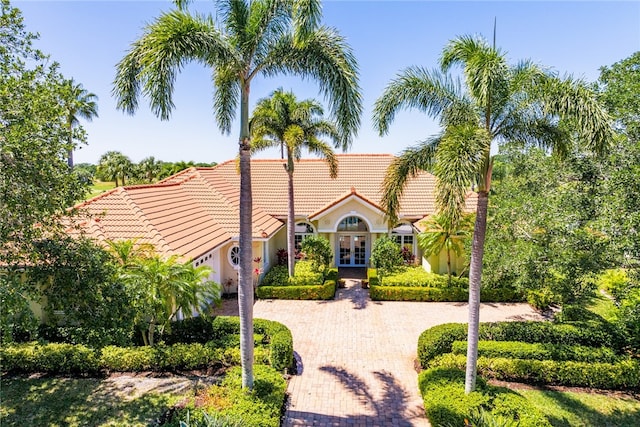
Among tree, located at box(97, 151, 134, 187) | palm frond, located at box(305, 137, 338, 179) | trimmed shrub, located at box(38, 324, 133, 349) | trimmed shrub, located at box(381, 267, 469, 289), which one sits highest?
tree, located at box(97, 151, 134, 187)

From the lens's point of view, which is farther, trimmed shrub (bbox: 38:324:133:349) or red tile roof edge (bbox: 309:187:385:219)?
red tile roof edge (bbox: 309:187:385:219)

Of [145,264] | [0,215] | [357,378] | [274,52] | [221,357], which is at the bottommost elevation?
[357,378]

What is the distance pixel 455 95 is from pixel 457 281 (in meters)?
12.1

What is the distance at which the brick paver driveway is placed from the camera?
9750mm

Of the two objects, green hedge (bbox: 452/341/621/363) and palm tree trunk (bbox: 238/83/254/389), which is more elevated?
palm tree trunk (bbox: 238/83/254/389)

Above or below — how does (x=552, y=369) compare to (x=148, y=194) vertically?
below

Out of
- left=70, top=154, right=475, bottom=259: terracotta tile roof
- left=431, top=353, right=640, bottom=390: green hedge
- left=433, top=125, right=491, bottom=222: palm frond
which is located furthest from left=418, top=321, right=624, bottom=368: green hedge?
left=70, top=154, right=475, bottom=259: terracotta tile roof

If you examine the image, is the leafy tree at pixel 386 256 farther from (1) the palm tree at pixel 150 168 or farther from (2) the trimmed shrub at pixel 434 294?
(1) the palm tree at pixel 150 168

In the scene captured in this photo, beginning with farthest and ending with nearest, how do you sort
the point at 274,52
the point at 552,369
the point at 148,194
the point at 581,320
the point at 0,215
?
1. the point at 148,194
2. the point at 581,320
3. the point at 552,369
4. the point at 274,52
5. the point at 0,215

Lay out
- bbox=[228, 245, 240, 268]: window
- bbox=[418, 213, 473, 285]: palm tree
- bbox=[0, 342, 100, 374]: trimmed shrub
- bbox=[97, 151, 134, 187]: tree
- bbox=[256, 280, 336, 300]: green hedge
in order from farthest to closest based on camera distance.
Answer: bbox=[97, 151, 134, 187]: tree → bbox=[228, 245, 240, 268]: window → bbox=[418, 213, 473, 285]: palm tree → bbox=[256, 280, 336, 300]: green hedge → bbox=[0, 342, 100, 374]: trimmed shrub

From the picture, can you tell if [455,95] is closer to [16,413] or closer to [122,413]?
[122,413]

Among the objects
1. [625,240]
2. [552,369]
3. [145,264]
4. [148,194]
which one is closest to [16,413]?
[145,264]

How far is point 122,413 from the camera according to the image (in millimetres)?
9180

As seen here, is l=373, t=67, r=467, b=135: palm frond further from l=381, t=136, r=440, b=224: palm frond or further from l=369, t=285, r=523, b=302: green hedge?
l=369, t=285, r=523, b=302: green hedge
